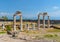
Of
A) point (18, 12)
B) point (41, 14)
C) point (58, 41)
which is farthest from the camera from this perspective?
point (41, 14)

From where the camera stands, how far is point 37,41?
15.1 metres

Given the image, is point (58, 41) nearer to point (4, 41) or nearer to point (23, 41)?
point (23, 41)

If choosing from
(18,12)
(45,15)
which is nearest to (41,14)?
(45,15)

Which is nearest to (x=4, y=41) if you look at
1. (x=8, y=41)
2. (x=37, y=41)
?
(x=8, y=41)

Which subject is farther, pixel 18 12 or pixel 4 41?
pixel 18 12

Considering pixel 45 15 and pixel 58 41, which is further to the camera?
pixel 45 15

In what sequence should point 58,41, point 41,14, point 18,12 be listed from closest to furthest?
point 58,41 < point 18,12 < point 41,14

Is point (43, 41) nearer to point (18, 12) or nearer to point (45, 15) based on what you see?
point (18, 12)

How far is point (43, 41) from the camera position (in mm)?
15016

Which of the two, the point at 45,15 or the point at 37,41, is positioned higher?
the point at 45,15

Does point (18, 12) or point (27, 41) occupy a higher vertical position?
point (18, 12)

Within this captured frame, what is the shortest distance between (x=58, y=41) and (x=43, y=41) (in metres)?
1.39

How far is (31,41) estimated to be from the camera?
15250mm

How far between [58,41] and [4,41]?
5.08 metres
